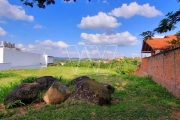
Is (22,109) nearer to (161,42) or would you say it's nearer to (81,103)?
(81,103)

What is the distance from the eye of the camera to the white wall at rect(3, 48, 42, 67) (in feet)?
52.8

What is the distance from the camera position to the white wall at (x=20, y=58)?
1611 cm

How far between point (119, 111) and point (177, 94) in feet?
8.42

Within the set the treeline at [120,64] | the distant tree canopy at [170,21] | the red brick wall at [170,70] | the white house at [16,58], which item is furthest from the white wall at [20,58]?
the distant tree canopy at [170,21]

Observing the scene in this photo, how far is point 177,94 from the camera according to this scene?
16.6ft

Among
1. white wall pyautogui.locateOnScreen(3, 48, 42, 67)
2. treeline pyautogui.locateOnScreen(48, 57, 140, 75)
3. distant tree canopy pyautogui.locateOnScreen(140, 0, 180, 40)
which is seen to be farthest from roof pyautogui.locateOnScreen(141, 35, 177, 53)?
white wall pyautogui.locateOnScreen(3, 48, 42, 67)

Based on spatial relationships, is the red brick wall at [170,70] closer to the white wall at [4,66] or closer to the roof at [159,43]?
the roof at [159,43]

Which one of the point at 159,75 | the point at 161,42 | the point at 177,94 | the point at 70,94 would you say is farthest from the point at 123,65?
the point at 70,94

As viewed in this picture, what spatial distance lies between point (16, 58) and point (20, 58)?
3.49ft

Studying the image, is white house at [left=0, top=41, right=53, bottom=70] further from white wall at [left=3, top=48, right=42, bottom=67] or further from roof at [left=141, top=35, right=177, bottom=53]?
roof at [left=141, top=35, right=177, bottom=53]

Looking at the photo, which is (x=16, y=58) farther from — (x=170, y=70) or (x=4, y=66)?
(x=170, y=70)

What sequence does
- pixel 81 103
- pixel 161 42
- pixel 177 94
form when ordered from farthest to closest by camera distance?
pixel 161 42 → pixel 177 94 → pixel 81 103

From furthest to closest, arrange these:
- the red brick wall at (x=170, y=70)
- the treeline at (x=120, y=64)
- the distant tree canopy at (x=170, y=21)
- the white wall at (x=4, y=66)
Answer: the white wall at (x=4, y=66) < the treeline at (x=120, y=64) < the red brick wall at (x=170, y=70) < the distant tree canopy at (x=170, y=21)

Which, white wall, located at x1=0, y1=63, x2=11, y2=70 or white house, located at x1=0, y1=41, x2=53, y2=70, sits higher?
white house, located at x1=0, y1=41, x2=53, y2=70
